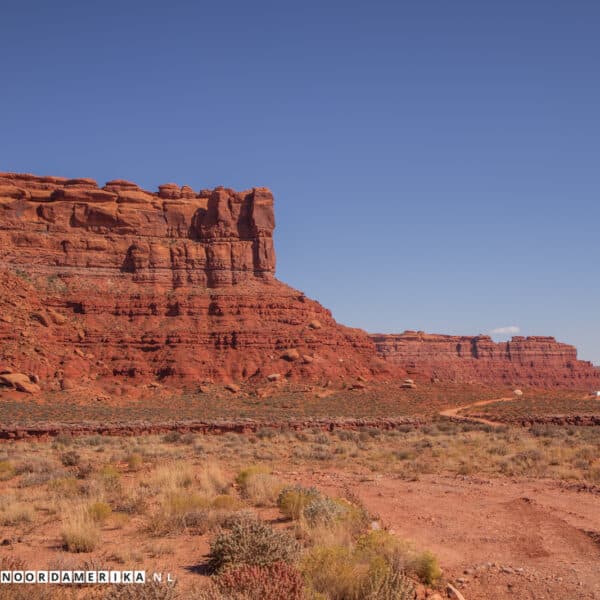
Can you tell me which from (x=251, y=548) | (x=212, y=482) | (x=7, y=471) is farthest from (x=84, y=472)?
(x=251, y=548)

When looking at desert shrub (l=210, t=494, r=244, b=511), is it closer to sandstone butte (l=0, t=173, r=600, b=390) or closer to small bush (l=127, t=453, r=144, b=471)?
small bush (l=127, t=453, r=144, b=471)

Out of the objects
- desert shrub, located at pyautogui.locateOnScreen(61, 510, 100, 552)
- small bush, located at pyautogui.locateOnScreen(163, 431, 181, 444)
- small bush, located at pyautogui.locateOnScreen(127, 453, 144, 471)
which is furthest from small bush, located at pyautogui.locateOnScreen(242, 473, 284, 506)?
small bush, located at pyautogui.locateOnScreen(163, 431, 181, 444)

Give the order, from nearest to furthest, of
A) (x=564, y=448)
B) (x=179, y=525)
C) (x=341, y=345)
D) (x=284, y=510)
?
1. (x=179, y=525)
2. (x=284, y=510)
3. (x=564, y=448)
4. (x=341, y=345)

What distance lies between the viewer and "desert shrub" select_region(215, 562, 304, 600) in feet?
16.7

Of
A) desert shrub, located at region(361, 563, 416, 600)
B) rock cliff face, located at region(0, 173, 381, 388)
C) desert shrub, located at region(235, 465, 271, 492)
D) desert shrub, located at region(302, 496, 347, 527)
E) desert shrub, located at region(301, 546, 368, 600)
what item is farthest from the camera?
rock cliff face, located at region(0, 173, 381, 388)

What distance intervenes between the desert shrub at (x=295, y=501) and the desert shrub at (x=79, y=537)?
10.9 ft

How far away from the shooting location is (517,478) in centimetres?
1484

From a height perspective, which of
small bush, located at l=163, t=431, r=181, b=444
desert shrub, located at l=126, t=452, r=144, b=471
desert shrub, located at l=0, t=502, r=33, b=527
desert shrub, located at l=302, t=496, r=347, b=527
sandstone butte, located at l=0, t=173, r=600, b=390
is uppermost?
sandstone butte, located at l=0, t=173, r=600, b=390

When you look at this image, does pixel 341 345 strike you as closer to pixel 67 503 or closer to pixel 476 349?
pixel 67 503

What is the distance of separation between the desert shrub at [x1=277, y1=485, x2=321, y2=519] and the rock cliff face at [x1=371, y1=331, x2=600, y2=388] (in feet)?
382

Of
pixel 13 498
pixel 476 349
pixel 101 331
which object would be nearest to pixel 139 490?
pixel 13 498

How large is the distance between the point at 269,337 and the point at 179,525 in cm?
5207

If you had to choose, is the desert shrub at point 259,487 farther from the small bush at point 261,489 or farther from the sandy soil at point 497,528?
the sandy soil at point 497,528

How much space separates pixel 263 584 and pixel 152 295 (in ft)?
194
